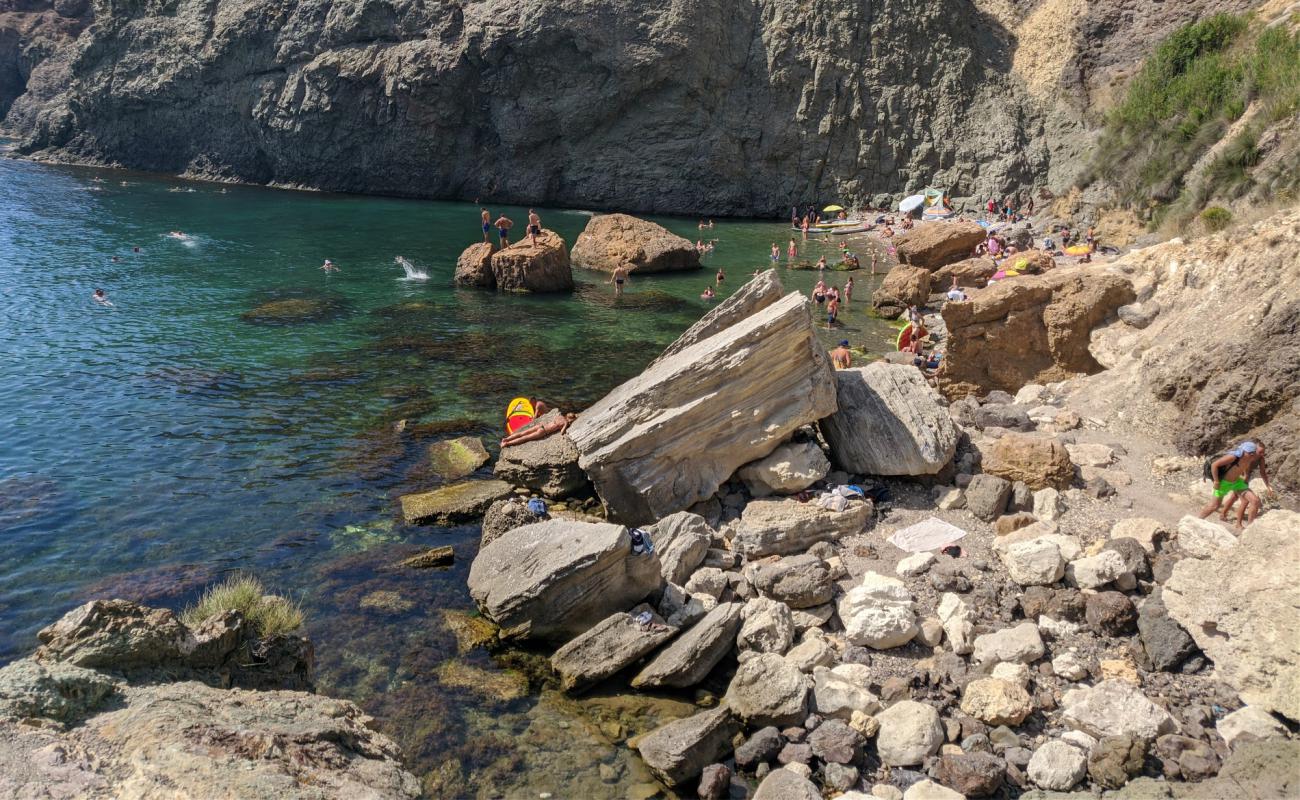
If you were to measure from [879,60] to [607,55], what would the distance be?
60.0 feet

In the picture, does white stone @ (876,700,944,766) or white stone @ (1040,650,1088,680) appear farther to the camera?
white stone @ (1040,650,1088,680)

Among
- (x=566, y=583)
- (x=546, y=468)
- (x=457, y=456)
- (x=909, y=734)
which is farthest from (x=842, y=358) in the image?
(x=909, y=734)

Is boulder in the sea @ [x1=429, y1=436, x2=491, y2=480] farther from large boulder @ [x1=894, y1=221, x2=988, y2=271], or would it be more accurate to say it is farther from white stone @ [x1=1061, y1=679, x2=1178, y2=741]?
large boulder @ [x1=894, y1=221, x2=988, y2=271]

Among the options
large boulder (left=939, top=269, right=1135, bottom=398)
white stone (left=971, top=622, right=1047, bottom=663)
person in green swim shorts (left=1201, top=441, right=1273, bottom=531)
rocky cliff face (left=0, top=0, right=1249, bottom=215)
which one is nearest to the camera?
white stone (left=971, top=622, right=1047, bottom=663)

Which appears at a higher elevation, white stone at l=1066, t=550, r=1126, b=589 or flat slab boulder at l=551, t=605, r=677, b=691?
white stone at l=1066, t=550, r=1126, b=589

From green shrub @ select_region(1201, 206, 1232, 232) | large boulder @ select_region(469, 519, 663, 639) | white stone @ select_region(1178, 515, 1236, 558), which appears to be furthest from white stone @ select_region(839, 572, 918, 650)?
green shrub @ select_region(1201, 206, 1232, 232)

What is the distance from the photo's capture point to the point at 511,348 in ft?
82.7

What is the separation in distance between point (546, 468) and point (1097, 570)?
9308 mm

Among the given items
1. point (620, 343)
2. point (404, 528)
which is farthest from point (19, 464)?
point (620, 343)

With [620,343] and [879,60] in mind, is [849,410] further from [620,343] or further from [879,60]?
[879,60]

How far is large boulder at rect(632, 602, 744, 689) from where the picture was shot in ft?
33.9

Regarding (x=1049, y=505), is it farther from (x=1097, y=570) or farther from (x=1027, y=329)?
(x=1027, y=329)

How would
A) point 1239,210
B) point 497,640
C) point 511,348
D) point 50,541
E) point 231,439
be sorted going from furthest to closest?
point 511,348 → point 1239,210 → point 231,439 → point 50,541 → point 497,640

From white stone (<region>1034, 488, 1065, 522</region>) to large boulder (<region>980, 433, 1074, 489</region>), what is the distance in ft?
0.98
